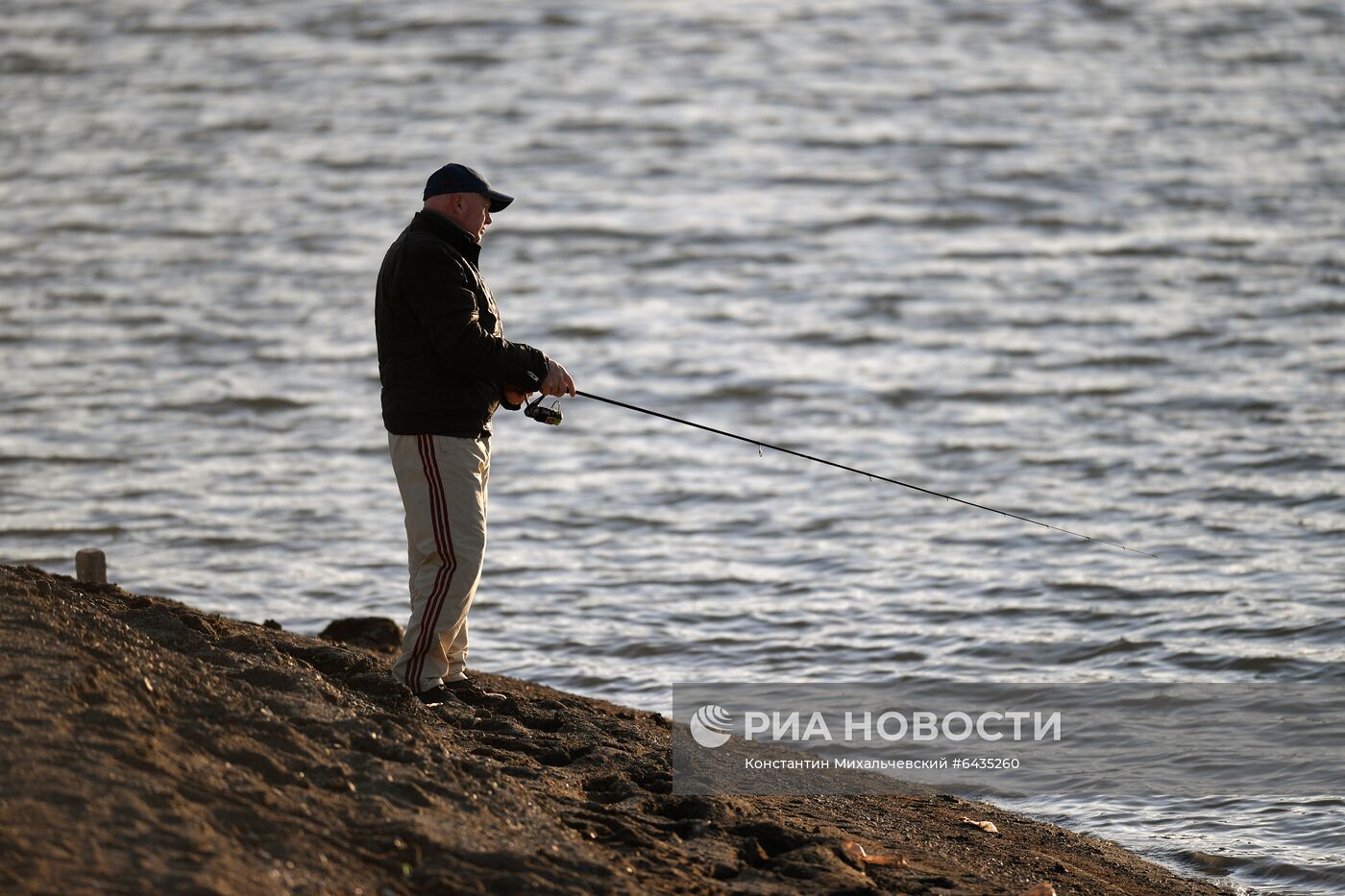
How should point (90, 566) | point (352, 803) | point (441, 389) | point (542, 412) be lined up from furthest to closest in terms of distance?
point (90, 566) → point (542, 412) → point (441, 389) → point (352, 803)

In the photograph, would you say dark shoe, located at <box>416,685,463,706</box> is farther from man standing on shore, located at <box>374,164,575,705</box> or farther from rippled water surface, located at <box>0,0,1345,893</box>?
rippled water surface, located at <box>0,0,1345,893</box>

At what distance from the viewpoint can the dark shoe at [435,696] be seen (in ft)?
17.2

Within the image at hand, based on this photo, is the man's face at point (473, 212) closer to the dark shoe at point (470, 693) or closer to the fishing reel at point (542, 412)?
the fishing reel at point (542, 412)

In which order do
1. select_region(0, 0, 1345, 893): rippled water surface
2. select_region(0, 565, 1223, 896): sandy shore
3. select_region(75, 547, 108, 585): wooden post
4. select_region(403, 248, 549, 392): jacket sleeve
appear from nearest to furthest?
select_region(0, 565, 1223, 896): sandy shore, select_region(403, 248, 549, 392): jacket sleeve, select_region(75, 547, 108, 585): wooden post, select_region(0, 0, 1345, 893): rippled water surface

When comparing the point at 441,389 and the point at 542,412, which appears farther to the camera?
the point at 542,412

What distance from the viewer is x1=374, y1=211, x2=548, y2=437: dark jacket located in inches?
198

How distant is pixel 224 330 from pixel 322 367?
1.34 metres

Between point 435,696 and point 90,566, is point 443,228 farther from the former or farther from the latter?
point 90,566

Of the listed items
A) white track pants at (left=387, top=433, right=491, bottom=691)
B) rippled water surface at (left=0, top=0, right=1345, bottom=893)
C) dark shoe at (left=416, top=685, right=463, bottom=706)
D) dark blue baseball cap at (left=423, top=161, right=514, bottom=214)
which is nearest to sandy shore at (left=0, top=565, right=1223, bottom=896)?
dark shoe at (left=416, top=685, right=463, bottom=706)

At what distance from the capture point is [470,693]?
18.1ft

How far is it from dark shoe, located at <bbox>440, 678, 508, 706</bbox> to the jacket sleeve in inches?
43.4

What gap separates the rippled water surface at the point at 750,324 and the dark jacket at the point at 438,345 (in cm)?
218

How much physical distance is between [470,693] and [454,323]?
130 cm

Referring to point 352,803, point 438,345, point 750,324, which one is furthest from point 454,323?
point 750,324
